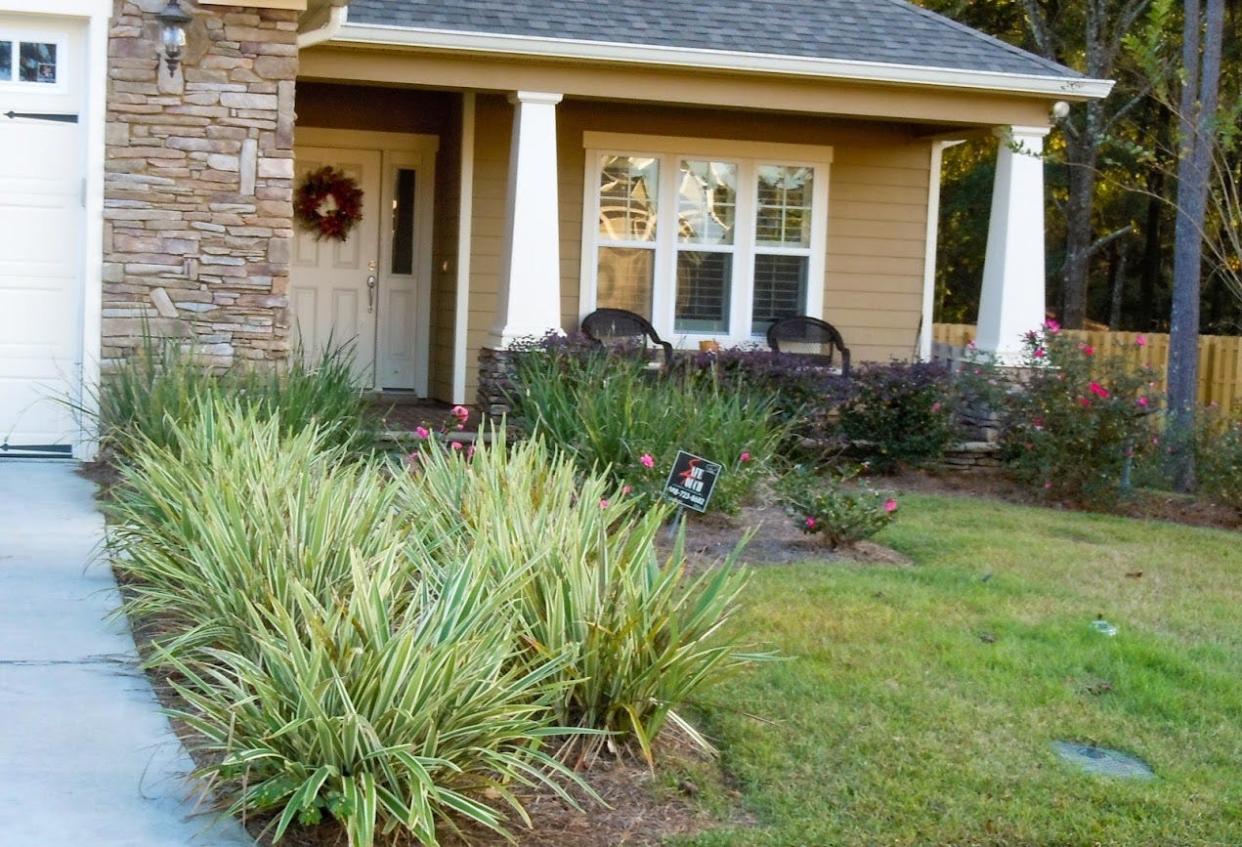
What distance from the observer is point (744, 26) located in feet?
40.0

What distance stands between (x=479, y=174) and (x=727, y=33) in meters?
2.39

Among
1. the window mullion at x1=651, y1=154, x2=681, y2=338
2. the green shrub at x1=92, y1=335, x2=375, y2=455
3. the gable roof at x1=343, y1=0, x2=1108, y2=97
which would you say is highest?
the gable roof at x1=343, y1=0, x2=1108, y2=97

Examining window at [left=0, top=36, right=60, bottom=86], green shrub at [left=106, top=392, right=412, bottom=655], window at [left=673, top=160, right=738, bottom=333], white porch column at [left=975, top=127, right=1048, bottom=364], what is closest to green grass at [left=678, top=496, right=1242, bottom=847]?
green shrub at [left=106, top=392, right=412, bottom=655]

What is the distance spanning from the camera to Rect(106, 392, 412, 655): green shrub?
499cm

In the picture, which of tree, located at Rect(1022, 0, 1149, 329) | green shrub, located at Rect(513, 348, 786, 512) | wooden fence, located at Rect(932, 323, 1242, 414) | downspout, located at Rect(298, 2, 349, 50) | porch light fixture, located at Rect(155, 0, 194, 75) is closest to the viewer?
green shrub, located at Rect(513, 348, 786, 512)

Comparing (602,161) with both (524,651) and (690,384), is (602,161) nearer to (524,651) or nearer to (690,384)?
(690,384)

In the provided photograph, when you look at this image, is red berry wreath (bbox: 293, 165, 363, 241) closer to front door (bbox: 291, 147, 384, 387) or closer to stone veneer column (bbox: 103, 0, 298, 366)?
front door (bbox: 291, 147, 384, 387)

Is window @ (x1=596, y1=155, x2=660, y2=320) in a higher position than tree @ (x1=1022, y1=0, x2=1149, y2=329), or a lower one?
lower

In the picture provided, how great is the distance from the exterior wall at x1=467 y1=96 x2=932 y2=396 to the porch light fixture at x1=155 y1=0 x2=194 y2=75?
14.0ft

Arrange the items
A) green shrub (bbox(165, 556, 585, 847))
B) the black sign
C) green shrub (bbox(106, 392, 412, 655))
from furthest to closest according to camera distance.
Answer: the black sign < green shrub (bbox(106, 392, 412, 655)) < green shrub (bbox(165, 556, 585, 847))

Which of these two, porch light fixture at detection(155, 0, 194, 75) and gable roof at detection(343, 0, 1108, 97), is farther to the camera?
gable roof at detection(343, 0, 1108, 97)

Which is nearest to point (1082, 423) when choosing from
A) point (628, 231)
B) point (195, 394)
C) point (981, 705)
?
point (628, 231)

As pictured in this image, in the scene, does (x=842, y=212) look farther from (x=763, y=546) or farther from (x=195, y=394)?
(x=195, y=394)

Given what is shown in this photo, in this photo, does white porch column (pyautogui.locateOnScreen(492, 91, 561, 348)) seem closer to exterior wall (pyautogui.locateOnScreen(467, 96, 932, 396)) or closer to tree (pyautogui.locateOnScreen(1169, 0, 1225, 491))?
exterior wall (pyautogui.locateOnScreen(467, 96, 932, 396))
